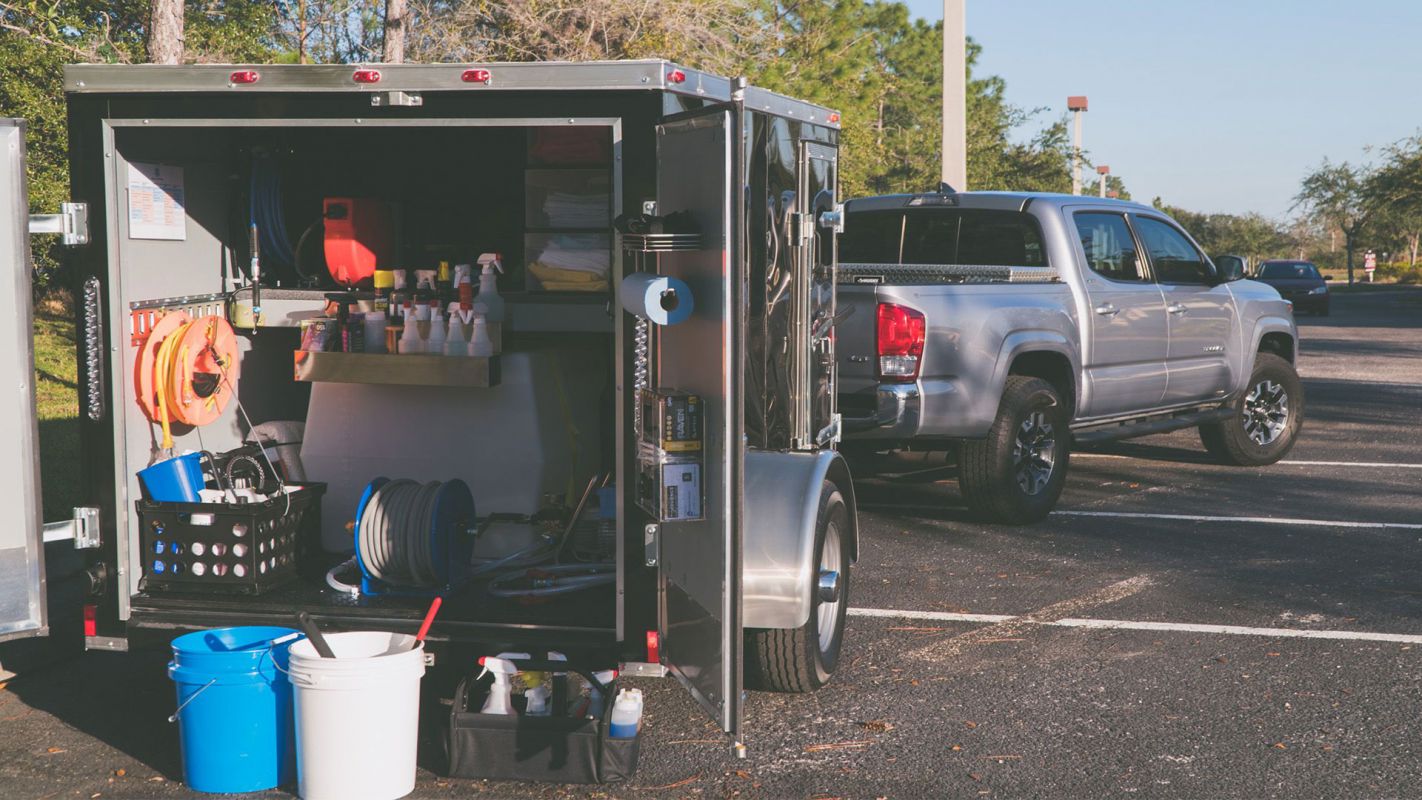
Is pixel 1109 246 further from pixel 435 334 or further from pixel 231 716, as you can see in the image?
pixel 231 716

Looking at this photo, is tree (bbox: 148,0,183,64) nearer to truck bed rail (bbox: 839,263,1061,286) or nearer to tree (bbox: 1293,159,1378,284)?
truck bed rail (bbox: 839,263,1061,286)

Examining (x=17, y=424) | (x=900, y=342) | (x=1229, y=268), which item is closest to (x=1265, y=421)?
(x=1229, y=268)

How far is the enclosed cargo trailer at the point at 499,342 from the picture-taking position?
4785mm

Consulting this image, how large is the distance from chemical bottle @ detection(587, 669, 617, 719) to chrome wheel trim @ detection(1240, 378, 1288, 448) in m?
8.14

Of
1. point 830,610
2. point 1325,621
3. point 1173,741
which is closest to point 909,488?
point 1325,621

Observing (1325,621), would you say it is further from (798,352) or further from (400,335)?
(400,335)

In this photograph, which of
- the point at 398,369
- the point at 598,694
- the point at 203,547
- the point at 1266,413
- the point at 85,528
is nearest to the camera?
the point at 598,694

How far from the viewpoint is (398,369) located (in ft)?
20.3

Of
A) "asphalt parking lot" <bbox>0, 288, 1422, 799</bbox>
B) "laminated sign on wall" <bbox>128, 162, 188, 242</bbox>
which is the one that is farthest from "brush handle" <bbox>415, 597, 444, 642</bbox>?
"laminated sign on wall" <bbox>128, 162, 188, 242</bbox>

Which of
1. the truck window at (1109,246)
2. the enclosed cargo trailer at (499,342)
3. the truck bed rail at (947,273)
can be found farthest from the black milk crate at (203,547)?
the truck window at (1109,246)

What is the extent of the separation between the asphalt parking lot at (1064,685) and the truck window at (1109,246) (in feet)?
5.28

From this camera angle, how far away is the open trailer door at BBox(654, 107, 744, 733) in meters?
4.43

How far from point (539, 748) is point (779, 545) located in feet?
3.72

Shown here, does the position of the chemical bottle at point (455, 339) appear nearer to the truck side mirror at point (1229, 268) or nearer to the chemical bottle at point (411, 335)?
the chemical bottle at point (411, 335)
